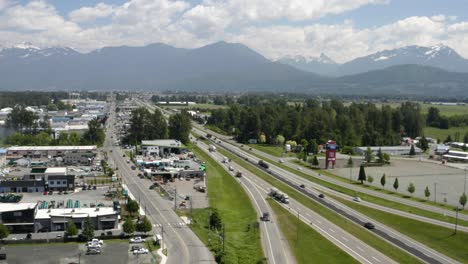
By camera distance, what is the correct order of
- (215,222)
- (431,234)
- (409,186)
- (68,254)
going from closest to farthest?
1. (68,254)
2. (431,234)
3. (215,222)
4. (409,186)

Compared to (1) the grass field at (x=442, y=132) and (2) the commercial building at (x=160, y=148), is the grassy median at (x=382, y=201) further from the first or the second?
(1) the grass field at (x=442, y=132)

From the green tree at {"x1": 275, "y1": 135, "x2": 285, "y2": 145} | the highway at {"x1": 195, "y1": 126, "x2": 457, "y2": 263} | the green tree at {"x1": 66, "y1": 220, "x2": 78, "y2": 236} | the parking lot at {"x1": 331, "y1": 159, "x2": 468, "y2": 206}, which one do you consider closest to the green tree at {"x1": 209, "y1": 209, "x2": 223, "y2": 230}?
the green tree at {"x1": 66, "y1": 220, "x2": 78, "y2": 236}

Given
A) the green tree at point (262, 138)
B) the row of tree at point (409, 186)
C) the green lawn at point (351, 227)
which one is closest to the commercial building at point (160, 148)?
the green tree at point (262, 138)

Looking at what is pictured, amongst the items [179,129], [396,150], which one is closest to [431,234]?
[396,150]

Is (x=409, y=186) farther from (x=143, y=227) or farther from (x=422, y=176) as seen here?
(x=143, y=227)

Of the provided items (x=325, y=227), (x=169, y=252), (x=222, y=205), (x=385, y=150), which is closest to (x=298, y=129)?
(x=385, y=150)

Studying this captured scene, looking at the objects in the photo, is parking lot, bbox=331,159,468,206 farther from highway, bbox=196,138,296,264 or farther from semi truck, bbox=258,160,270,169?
highway, bbox=196,138,296,264
